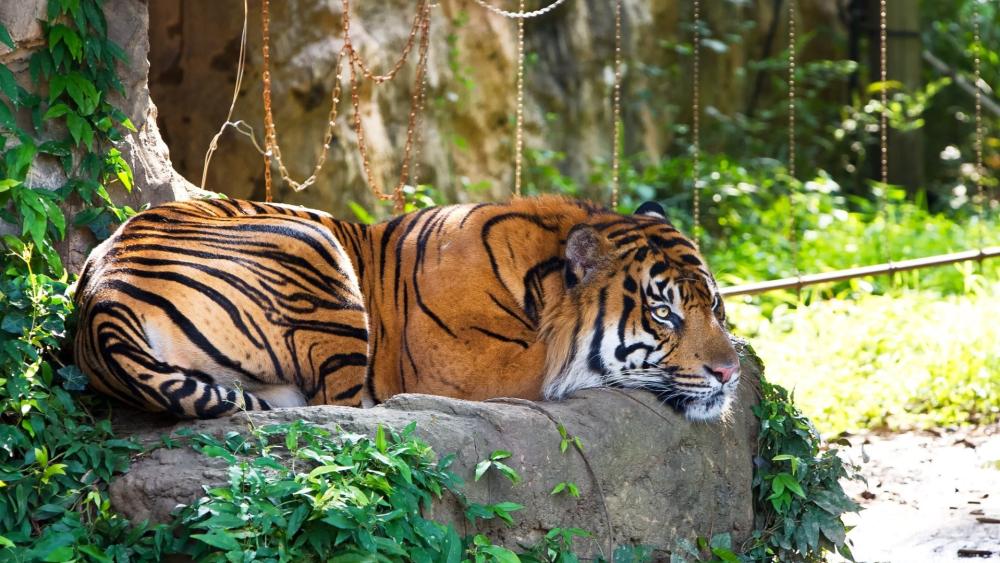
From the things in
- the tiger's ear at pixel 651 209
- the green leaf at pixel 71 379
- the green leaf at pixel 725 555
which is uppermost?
the tiger's ear at pixel 651 209

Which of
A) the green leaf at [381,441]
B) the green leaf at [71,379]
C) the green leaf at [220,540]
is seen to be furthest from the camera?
the green leaf at [71,379]

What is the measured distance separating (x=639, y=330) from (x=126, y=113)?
76.8 inches

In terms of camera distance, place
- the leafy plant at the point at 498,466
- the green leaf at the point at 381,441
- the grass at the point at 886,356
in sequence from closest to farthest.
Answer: the green leaf at the point at 381,441, the leafy plant at the point at 498,466, the grass at the point at 886,356

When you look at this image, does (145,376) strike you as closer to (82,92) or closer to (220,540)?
(220,540)

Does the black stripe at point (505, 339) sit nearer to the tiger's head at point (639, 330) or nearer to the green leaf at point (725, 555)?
the tiger's head at point (639, 330)

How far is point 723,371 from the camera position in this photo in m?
3.75

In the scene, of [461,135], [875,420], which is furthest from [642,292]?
[461,135]

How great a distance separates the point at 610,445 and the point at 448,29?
213 inches

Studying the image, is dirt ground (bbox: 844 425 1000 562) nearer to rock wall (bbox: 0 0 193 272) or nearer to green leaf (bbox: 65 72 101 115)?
rock wall (bbox: 0 0 193 272)

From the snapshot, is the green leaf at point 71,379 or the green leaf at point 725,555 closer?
the green leaf at point 71,379

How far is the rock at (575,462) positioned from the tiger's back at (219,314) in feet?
0.51

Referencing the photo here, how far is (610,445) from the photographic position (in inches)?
143

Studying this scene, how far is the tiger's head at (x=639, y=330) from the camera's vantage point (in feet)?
12.5

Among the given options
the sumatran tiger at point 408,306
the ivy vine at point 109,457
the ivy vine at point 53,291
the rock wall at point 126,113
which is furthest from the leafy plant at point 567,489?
the rock wall at point 126,113
